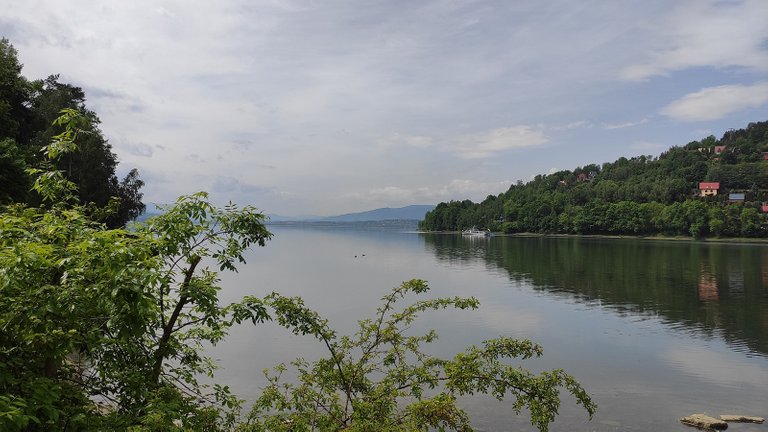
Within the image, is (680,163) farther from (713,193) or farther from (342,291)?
(342,291)

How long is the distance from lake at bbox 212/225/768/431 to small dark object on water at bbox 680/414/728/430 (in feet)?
1.35

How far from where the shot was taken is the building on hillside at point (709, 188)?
545ft

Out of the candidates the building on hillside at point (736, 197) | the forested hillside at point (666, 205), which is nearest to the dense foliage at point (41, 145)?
the forested hillside at point (666, 205)

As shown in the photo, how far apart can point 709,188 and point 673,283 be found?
140667 mm

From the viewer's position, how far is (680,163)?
195 meters

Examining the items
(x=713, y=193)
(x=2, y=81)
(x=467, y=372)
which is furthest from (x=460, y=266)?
(x=713, y=193)

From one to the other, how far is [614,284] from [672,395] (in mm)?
33946

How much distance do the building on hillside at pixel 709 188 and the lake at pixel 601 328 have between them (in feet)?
367

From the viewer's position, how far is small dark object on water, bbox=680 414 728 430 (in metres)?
17.5

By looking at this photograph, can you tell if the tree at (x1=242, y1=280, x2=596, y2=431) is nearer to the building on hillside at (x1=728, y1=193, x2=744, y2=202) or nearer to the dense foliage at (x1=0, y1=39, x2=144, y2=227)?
the dense foliage at (x1=0, y1=39, x2=144, y2=227)

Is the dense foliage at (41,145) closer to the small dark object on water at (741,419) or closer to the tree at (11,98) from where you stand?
the tree at (11,98)

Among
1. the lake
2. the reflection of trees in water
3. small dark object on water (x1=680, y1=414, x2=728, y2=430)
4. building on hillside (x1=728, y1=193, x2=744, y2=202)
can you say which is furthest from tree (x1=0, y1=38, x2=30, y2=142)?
building on hillside (x1=728, y1=193, x2=744, y2=202)

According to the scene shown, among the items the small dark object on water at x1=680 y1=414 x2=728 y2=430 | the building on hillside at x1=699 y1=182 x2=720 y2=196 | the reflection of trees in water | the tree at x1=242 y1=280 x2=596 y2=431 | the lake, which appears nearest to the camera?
the tree at x1=242 y1=280 x2=596 y2=431

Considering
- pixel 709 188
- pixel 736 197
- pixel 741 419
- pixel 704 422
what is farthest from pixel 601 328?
pixel 709 188
